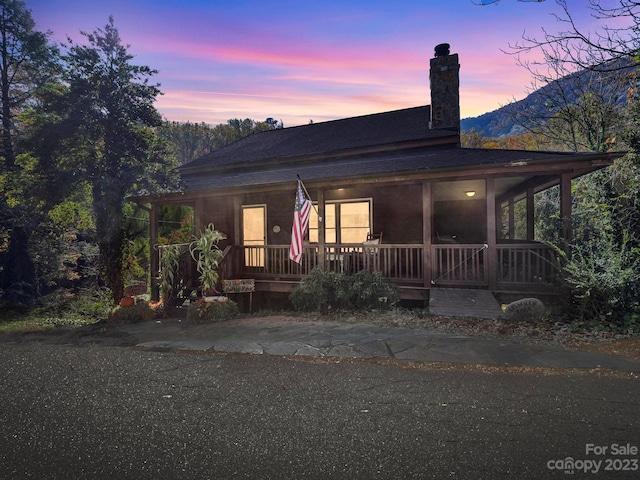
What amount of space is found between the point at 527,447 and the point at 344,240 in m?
9.50

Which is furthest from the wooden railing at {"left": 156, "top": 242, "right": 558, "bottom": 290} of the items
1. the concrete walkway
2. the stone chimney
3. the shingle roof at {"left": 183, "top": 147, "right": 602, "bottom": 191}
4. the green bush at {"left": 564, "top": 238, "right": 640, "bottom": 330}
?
the stone chimney

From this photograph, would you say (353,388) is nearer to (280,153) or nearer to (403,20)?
(403,20)

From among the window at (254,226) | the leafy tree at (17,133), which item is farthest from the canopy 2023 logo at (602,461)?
the leafy tree at (17,133)

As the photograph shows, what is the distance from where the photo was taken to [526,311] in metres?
6.75

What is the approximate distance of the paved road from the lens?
8.32 ft

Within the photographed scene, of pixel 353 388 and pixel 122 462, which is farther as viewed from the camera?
pixel 353 388

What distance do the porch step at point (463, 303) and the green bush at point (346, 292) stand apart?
109 centimetres

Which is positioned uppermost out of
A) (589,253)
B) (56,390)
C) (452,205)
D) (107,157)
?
(107,157)

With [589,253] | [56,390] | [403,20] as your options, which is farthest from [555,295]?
[56,390]

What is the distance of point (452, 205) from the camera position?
12.1m

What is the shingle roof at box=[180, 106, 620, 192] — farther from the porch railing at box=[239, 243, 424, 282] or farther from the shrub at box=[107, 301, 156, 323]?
the shrub at box=[107, 301, 156, 323]

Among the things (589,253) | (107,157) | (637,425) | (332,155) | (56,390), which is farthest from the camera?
(332,155)

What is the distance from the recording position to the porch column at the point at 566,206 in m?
7.53

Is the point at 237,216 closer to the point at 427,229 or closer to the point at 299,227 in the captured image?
the point at 299,227
